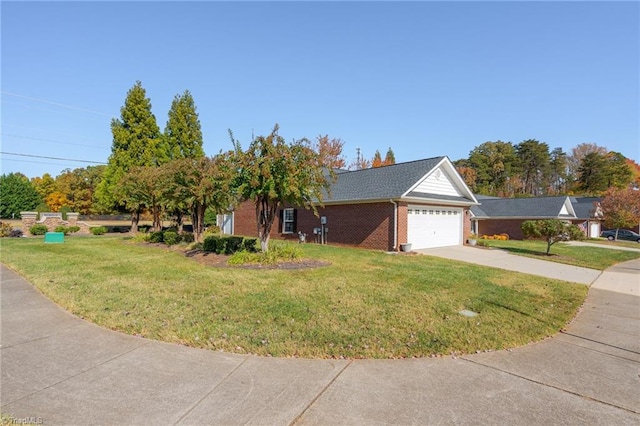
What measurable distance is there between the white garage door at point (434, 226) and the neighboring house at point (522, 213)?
1272 cm

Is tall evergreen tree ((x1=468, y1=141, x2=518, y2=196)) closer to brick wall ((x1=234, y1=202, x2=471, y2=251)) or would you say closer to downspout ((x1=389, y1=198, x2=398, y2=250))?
brick wall ((x1=234, y1=202, x2=471, y2=251))

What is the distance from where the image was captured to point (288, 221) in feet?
71.4

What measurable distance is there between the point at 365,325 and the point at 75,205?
212 ft

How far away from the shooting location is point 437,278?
29.3 ft

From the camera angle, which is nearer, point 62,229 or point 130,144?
point 62,229

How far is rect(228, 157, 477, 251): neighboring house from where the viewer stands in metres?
15.8

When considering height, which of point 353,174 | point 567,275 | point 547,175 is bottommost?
point 567,275

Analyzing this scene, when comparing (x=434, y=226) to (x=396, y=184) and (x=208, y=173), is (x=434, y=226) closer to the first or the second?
(x=396, y=184)

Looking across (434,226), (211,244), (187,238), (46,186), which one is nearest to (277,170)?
(211,244)

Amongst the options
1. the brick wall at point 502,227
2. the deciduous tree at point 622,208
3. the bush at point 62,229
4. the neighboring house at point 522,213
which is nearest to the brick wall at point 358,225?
the bush at point 62,229

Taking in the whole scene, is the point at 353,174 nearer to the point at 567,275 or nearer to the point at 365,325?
the point at 567,275

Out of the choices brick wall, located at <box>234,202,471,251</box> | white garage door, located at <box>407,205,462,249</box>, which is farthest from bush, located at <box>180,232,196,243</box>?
white garage door, located at <box>407,205,462,249</box>

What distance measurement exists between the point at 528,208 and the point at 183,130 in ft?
109

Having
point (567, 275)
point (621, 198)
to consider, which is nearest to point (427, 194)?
point (567, 275)
